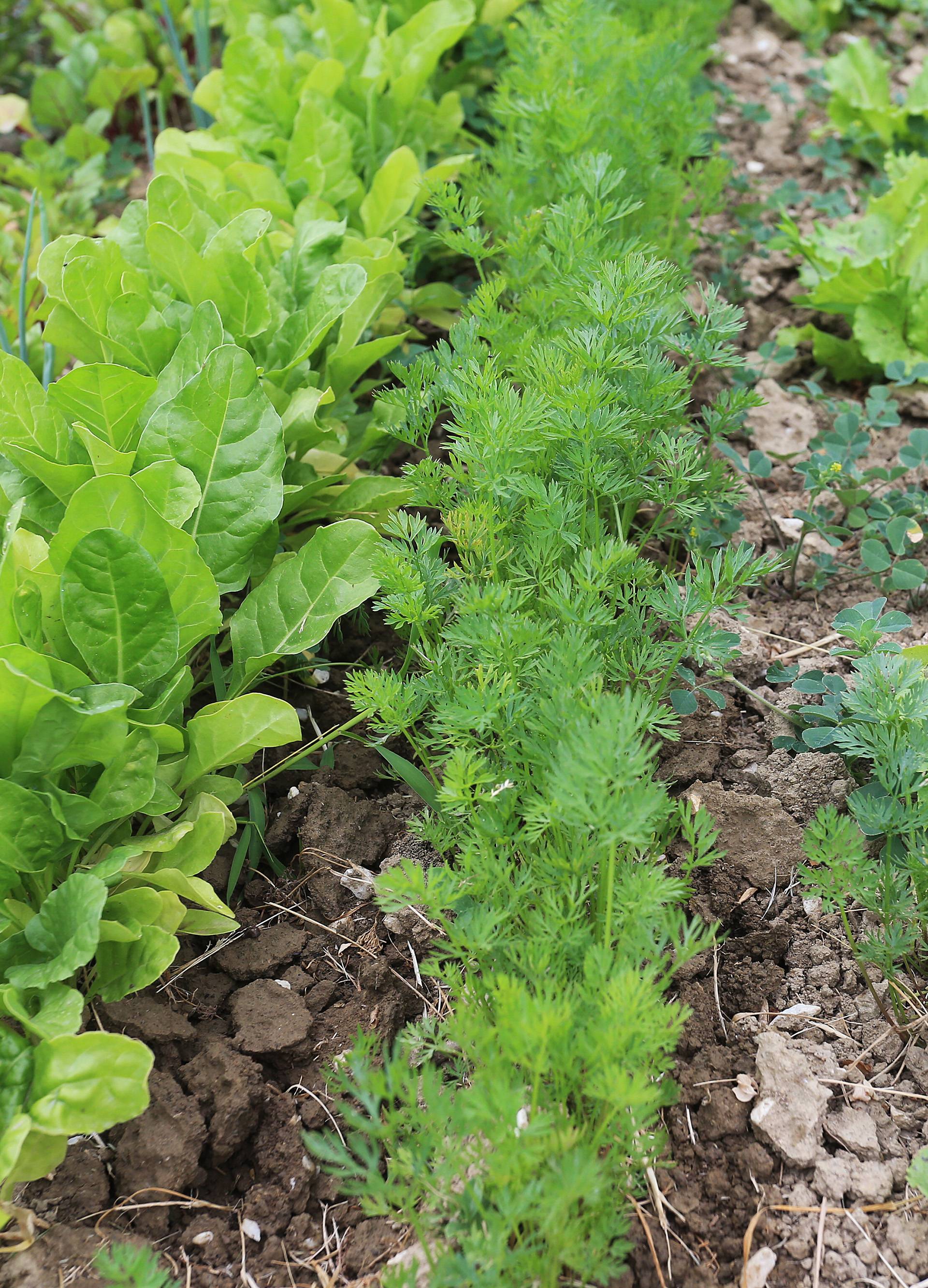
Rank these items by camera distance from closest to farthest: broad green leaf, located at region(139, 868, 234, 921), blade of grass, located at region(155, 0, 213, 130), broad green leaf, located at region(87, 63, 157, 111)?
broad green leaf, located at region(139, 868, 234, 921)
blade of grass, located at region(155, 0, 213, 130)
broad green leaf, located at region(87, 63, 157, 111)

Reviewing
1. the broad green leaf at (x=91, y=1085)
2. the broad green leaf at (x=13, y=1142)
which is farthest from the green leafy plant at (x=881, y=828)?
the broad green leaf at (x=13, y=1142)

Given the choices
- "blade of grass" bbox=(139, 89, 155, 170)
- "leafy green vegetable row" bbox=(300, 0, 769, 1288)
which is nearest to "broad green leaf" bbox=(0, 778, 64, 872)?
"leafy green vegetable row" bbox=(300, 0, 769, 1288)

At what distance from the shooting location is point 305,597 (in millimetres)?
1853

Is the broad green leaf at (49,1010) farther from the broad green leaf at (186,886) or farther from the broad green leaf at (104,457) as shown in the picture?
the broad green leaf at (104,457)

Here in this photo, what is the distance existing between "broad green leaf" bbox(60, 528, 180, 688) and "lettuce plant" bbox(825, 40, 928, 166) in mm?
2898

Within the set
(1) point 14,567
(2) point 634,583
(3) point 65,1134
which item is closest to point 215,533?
(1) point 14,567

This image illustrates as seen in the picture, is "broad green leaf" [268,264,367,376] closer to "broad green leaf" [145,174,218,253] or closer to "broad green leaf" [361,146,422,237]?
"broad green leaf" [145,174,218,253]

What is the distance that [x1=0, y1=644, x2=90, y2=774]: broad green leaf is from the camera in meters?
1.44

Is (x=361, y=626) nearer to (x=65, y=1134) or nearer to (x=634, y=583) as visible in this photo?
(x=634, y=583)

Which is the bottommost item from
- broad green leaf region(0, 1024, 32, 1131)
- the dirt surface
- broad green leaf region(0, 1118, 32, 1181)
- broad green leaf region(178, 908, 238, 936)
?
the dirt surface

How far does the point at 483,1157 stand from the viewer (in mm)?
1140

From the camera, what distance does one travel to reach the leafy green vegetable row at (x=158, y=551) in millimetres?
1451

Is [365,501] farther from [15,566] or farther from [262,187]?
[262,187]

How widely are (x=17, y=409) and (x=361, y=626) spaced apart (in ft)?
2.41
